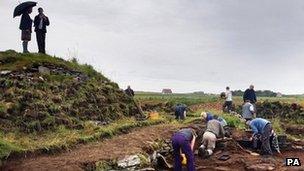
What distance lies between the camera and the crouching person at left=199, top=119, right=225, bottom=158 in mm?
16155

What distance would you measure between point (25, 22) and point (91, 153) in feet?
22.6

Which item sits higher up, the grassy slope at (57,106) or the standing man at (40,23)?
the standing man at (40,23)

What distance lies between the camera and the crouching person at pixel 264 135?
54.8ft

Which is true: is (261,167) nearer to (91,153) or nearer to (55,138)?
(91,153)

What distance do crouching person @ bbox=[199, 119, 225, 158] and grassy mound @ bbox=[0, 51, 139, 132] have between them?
3659 mm

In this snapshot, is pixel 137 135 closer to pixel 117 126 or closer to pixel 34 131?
pixel 117 126

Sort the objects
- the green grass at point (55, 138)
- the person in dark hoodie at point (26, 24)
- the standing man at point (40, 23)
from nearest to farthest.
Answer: the green grass at point (55, 138), the person in dark hoodie at point (26, 24), the standing man at point (40, 23)

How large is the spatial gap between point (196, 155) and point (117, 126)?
2795 millimetres

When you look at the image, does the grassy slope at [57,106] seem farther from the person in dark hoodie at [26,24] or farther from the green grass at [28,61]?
the person in dark hoodie at [26,24]

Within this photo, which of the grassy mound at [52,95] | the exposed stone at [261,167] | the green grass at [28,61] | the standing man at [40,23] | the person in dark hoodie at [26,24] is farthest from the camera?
the standing man at [40,23]

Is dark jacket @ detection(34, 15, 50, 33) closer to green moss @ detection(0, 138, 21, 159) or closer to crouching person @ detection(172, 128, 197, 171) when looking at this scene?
green moss @ detection(0, 138, 21, 159)

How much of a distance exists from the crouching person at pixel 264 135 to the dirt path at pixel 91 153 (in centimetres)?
268

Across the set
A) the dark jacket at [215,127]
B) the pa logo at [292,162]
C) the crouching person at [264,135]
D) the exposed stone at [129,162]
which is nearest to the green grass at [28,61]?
the dark jacket at [215,127]

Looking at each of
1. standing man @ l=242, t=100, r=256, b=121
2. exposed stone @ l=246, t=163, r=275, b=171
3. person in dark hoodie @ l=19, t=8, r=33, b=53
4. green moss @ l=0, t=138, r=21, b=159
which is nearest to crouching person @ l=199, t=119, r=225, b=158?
exposed stone @ l=246, t=163, r=275, b=171
